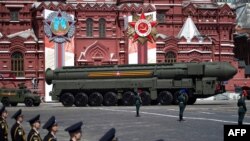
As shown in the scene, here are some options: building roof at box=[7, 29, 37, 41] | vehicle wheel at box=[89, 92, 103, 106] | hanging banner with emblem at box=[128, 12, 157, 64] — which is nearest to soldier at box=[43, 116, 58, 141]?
vehicle wheel at box=[89, 92, 103, 106]

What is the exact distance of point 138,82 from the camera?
47.0 m

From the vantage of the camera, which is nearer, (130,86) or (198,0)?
(130,86)

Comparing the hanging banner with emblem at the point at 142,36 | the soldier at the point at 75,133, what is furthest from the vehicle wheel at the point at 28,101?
the soldier at the point at 75,133

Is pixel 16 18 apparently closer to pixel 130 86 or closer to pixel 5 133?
pixel 130 86

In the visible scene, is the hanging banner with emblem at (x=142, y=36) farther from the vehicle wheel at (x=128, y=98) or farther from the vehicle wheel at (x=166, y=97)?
the vehicle wheel at (x=166, y=97)

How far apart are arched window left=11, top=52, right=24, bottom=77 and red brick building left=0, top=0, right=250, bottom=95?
0.13 meters

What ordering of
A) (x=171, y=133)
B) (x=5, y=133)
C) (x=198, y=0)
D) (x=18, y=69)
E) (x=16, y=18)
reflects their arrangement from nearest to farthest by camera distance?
(x=5, y=133), (x=171, y=133), (x=18, y=69), (x=16, y=18), (x=198, y=0)

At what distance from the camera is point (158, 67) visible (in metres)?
47.3

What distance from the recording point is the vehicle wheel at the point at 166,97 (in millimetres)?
46219

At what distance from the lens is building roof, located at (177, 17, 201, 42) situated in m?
71.3

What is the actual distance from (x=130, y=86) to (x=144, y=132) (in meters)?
23.5

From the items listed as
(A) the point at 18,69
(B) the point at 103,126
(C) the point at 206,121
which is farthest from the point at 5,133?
(A) the point at 18,69

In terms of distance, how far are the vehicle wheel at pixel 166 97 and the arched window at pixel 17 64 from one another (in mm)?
26425

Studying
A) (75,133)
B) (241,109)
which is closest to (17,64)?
(241,109)
